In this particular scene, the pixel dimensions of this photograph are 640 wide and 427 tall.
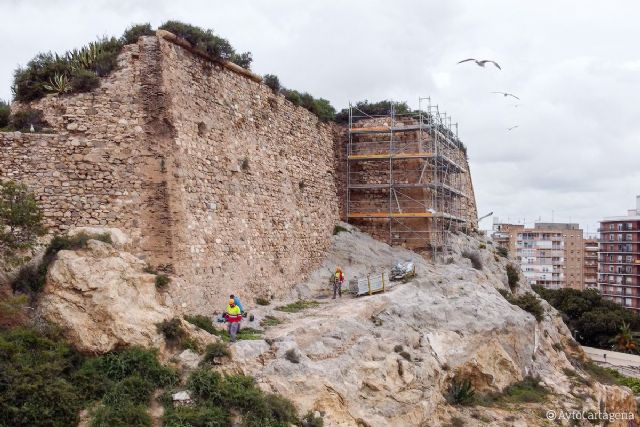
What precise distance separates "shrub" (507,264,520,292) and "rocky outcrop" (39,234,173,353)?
17.7 m

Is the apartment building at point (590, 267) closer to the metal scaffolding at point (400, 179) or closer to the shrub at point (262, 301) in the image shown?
the metal scaffolding at point (400, 179)


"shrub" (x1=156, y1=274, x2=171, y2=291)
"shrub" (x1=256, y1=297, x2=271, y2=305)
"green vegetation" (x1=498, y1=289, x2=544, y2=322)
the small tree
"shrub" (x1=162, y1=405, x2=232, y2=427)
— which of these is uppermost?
the small tree

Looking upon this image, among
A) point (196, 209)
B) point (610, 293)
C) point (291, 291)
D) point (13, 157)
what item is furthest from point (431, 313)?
point (610, 293)

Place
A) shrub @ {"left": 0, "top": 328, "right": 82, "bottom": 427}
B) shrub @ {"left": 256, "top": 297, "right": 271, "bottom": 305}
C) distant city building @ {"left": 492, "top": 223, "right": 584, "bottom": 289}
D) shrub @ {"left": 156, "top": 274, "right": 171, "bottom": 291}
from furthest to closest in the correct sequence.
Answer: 1. distant city building @ {"left": 492, "top": 223, "right": 584, "bottom": 289}
2. shrub @ {"left": 256, "top": 297, "right": 271, "bottom": 305}
3. shrub @ {"left": 156, "top": 274, "right": 171, "bottom": 291}
4. shrub @ {"left": 0, "top": 328, "right": 82, "bottom": 427}

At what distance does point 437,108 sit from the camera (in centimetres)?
2227

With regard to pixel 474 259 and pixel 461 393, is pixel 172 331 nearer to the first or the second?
pixel 461 393

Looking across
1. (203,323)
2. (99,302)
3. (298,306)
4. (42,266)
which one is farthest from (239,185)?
(99,302)

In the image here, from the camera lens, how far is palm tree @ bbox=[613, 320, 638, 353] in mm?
38938

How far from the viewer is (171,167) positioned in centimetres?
1281

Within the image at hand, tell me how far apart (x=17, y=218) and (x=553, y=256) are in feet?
271

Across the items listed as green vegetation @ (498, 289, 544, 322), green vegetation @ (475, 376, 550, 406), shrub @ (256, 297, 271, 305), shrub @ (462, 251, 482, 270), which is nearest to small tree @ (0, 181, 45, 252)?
shrub @ (256, 297, 271, 305)

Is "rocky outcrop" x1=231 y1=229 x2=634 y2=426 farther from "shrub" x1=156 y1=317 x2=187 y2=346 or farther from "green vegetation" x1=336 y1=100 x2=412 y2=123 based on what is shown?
"green vegetation" x1=336 y1=100 x2=412 y2=123

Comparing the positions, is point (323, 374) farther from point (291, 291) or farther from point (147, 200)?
point (291, 291)

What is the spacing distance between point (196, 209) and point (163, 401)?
530cm
